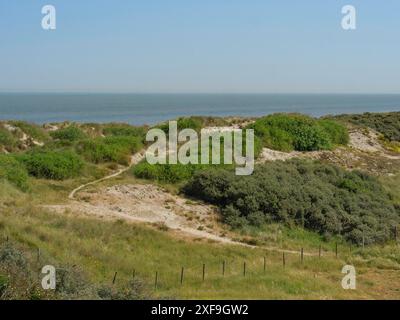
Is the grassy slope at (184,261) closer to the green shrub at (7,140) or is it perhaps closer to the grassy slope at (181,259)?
the grassy slope at (181,259)

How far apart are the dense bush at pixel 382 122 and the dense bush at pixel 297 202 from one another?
1360 inches

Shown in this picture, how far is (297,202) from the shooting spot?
30.3m

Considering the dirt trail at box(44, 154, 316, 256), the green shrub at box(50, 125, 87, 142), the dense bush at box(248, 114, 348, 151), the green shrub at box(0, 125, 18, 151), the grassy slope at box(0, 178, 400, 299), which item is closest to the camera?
the grassy slope at box(0, 178, 400, 299)

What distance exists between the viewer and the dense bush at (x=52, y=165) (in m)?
31.1

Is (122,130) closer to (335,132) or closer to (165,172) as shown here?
(165,172)

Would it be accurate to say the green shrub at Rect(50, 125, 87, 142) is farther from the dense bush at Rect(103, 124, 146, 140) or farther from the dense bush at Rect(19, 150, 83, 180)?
the dense bush at Rect(19, 150, 83, 180)

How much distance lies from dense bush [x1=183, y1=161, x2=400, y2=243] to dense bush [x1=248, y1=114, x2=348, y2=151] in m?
10.8

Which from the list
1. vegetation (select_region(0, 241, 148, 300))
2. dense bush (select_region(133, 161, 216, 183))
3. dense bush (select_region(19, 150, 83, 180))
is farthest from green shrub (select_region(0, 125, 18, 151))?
Result: vegetation (select_region(0, 241, 148, 300))

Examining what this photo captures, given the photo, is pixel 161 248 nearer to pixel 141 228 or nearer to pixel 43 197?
pixel 141 228

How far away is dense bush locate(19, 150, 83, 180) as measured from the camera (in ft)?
102

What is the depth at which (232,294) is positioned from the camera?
15258 millimetres

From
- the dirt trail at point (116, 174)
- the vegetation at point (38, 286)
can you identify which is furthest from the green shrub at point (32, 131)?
the vegetation at point (38, 286)
